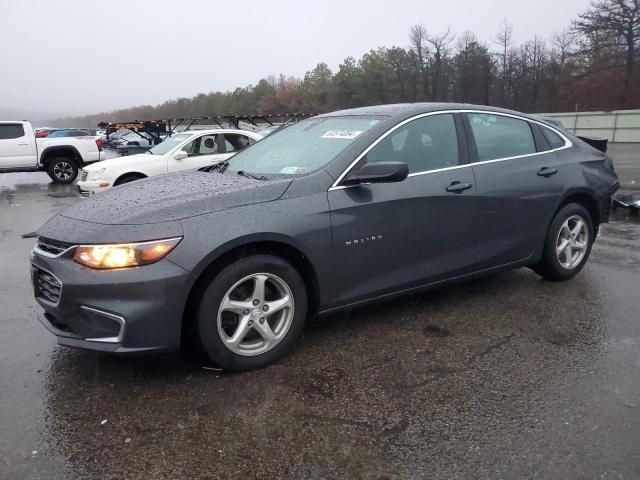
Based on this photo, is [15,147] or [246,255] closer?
[246,255]

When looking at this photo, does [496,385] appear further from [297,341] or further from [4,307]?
[4,307]

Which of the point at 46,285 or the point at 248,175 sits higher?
the point at 248,175

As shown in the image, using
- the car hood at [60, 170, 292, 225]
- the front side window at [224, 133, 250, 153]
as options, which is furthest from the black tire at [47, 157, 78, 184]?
the car hood at [60, 170, 292, 225]

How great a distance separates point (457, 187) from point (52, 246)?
2.70 meters

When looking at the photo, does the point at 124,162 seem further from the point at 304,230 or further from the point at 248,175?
the point at 304,230

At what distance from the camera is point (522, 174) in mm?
4398

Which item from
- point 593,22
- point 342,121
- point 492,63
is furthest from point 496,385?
point 492,63

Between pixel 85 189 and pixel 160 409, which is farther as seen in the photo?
pixel 85 189

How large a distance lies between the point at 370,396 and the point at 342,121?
6.97 feet

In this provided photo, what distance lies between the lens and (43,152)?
1566 centimetres

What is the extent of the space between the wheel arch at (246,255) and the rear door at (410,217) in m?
0.20

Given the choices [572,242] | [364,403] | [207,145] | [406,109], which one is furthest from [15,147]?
[364,403]

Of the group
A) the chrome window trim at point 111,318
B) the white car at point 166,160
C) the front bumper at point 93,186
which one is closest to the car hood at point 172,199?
the chrome window trim at point 111,318

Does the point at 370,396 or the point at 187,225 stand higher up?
the point at 187,225
